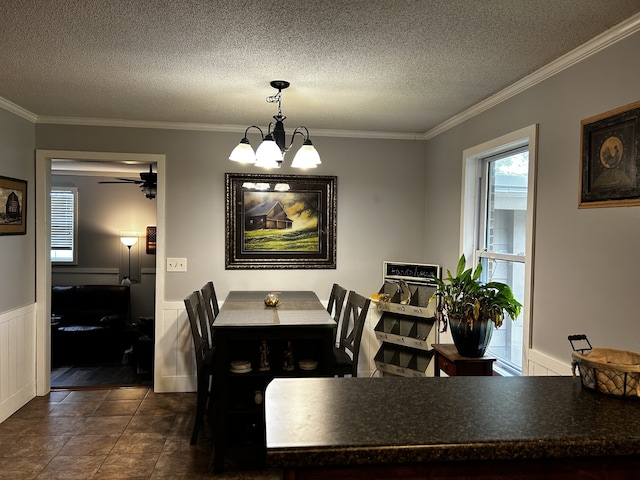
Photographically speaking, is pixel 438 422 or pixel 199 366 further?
pixel 199 366

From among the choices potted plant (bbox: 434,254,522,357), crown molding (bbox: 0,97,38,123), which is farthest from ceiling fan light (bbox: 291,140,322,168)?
crown molding (bbox: 0,97,38,123)

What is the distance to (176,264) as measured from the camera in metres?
4.02

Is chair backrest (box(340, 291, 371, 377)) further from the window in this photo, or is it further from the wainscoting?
the window

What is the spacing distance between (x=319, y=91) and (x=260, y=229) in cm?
156

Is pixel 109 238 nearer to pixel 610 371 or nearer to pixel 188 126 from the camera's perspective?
pixel 188 126

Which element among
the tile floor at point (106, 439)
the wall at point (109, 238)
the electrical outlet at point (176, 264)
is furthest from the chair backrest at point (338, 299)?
the wall at point (109, 238)

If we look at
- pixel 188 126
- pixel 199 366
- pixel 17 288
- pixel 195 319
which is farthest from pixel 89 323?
pixel 195 319

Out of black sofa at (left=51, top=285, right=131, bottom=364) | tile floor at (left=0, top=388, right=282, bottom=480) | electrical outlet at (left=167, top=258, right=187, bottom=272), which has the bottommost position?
tile floor at (left=0, top=388, right=282, bottom=480)

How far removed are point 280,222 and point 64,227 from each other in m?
4.15

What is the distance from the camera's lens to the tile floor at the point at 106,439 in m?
2.71

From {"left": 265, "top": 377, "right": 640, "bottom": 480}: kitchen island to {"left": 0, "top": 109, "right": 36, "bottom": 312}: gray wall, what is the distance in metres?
3.04

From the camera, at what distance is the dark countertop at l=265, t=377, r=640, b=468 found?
1036 millimetres

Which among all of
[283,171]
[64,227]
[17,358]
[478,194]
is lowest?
[17,358]

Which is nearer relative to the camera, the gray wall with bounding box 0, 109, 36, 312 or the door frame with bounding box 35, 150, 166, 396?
the gray wall with bounding box 0, 109, 36, 312
